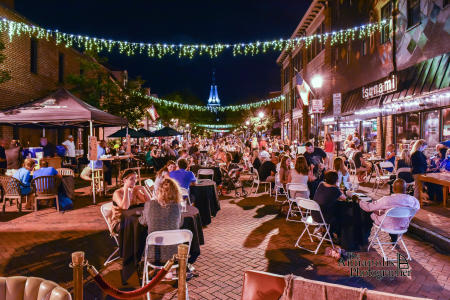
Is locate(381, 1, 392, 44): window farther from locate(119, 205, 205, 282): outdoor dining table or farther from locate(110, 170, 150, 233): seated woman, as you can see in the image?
locate(119, 205, 205, 282): outdoor dining table

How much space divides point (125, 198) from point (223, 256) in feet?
6.05

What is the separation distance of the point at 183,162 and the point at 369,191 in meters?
6.27

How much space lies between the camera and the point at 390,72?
13625 mm

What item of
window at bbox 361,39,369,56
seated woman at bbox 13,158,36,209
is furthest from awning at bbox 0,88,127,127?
window at bbox 361,39,369,56

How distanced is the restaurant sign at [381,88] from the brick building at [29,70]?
1561 centimetres

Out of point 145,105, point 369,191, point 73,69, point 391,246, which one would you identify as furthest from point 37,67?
point 391,246

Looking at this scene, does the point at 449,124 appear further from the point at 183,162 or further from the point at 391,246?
the point at 183,162

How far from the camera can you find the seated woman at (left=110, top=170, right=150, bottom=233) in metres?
5.11

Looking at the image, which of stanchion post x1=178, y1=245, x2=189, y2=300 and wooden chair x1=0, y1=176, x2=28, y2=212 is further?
wooden chair x1=0, y1=176, x2=28, y2=212

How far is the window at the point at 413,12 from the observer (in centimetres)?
1191

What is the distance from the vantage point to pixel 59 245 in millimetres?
5871

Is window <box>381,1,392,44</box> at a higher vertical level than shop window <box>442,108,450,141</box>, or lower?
higher

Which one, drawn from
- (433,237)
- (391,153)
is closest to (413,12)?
(391,153)

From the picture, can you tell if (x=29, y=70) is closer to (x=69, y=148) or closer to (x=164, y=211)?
(x=69, y=148)
